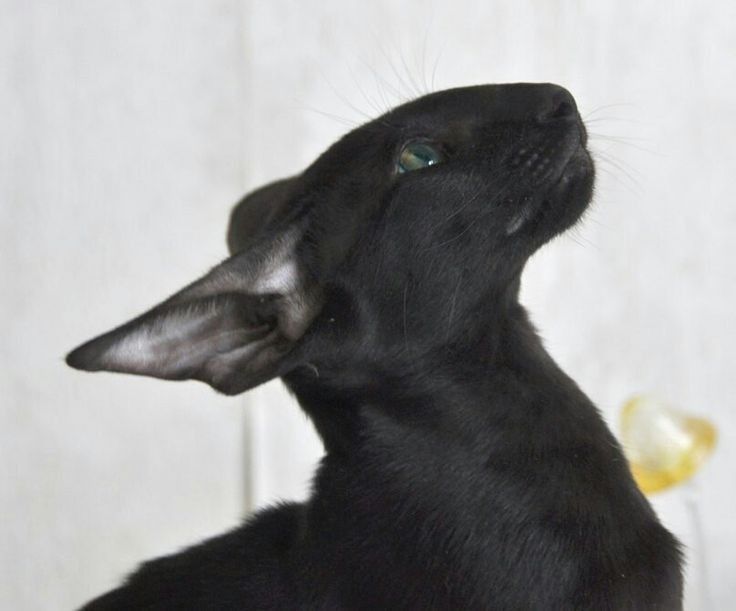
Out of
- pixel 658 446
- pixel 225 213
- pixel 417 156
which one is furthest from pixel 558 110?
pixel 225 213

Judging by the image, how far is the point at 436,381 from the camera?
926 millimetres

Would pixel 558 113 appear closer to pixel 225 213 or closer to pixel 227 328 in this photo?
pixel 227 328

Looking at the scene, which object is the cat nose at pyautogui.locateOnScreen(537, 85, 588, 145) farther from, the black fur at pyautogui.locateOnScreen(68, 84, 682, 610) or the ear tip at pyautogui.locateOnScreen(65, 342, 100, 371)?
the ear tip at pyautogui.locateOnScreen(65, 342, 100, 371)

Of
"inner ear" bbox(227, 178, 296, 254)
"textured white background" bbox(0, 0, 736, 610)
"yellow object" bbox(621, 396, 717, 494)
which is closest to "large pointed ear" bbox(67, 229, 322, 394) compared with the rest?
"inner ear" bbox(227, 178, 296, 254)

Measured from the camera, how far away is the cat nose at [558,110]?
3.00 feet

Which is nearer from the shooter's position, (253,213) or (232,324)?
(232,324)

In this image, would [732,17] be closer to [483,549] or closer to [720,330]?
[720,330]

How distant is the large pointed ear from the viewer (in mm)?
792

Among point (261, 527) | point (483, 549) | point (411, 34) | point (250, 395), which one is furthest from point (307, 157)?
point (483, 549)

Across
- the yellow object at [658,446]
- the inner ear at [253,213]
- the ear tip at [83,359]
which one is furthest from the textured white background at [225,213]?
the ear tip at [83,359]

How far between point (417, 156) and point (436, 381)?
17 centimetres

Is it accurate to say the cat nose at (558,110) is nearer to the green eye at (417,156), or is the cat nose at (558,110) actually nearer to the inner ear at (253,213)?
the green eye at (417,156)

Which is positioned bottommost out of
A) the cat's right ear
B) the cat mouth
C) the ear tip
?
the ear tip

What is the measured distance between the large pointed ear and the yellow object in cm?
55
